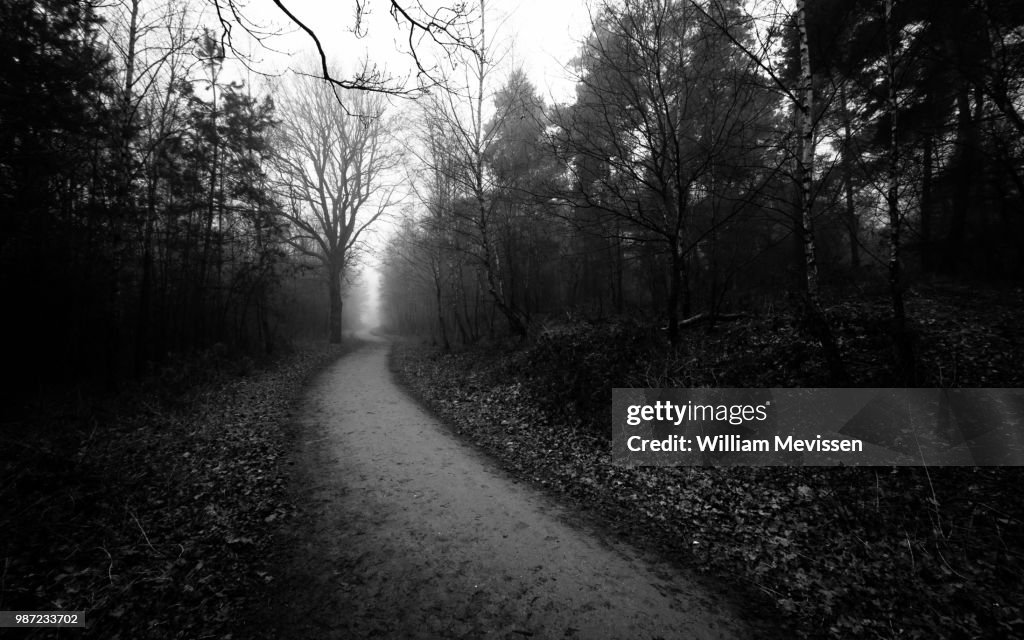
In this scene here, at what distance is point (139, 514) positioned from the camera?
405cm

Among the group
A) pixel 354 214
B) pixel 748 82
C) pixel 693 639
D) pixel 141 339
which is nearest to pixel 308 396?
pixel 141 339

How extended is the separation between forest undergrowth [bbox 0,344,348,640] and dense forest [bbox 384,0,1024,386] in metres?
5.55

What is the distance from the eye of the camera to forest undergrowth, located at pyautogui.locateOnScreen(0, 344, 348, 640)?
2926 mm

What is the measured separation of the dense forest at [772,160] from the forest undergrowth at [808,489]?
1.57ft

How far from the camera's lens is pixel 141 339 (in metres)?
9.75

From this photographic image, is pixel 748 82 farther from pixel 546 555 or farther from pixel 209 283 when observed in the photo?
pixel 209 283

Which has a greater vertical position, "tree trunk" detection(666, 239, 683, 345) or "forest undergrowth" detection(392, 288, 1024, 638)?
"tree trunk" detection(666, 239, 683, 345)

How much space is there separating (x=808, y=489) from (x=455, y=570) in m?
4.32

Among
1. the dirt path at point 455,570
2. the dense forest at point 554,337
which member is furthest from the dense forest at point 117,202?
the dirt path at point 455,570

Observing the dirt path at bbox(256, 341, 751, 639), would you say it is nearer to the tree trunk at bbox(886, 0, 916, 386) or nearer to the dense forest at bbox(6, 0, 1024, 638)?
the dense forest at bbox(6, 0, 1024, 638)

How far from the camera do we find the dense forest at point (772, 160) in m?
5.93

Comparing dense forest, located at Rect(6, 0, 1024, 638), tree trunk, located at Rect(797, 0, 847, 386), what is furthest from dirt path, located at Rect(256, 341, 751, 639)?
tree trunk, located at Rect(797, 0, 847, 386)

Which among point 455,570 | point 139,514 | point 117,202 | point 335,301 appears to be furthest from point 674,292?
point 335,301

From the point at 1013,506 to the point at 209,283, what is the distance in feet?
67.0
